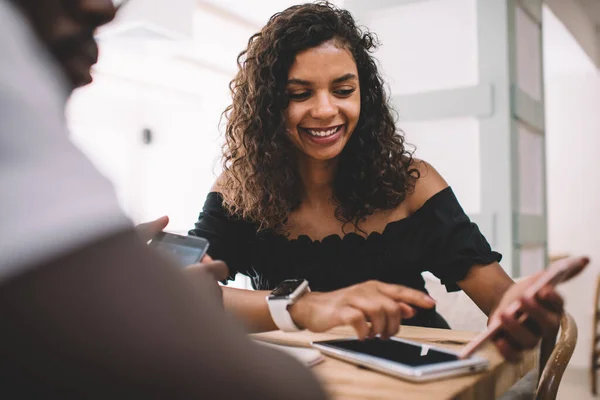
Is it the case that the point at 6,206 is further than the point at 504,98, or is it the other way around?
the point at 504,98

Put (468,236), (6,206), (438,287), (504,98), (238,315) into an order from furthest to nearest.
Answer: (504,98), (438,287), (468,236), (238,315), (6,206)

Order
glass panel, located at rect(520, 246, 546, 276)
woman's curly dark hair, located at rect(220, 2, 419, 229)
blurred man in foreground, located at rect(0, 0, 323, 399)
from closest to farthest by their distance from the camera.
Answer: blurred man in foreground, located at rect(0, 0, 323, 399), woman's curly dark hair, located at rect(220, 2, 419, 229), glass panel, located at rect(520, 246, 546, 276)

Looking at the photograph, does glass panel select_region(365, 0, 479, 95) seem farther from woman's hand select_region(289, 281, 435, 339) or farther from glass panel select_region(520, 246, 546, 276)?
woman's hand select_region(289, 281, 435, 339)

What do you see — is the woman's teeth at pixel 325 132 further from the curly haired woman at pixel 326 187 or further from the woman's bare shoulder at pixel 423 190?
the woman's bare shoulder at pixel 423 190

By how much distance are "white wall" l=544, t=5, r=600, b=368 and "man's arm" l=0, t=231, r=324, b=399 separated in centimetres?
567

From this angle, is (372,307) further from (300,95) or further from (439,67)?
(439,67)

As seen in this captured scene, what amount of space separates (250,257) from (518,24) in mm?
2289

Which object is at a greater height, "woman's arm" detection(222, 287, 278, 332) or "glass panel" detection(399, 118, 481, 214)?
"glass panel" detection(399, 118, 481, 214)

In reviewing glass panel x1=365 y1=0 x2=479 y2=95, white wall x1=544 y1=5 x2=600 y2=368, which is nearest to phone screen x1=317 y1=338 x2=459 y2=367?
glass panel x1=365 y1=0 x2=479 y2=95

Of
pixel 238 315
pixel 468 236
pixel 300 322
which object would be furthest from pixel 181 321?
pixel 468 236

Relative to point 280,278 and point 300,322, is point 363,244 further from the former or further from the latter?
point 300,322

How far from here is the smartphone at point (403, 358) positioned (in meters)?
0.72

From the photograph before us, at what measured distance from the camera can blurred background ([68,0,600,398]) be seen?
271 centimetres

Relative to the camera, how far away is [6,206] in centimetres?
23
